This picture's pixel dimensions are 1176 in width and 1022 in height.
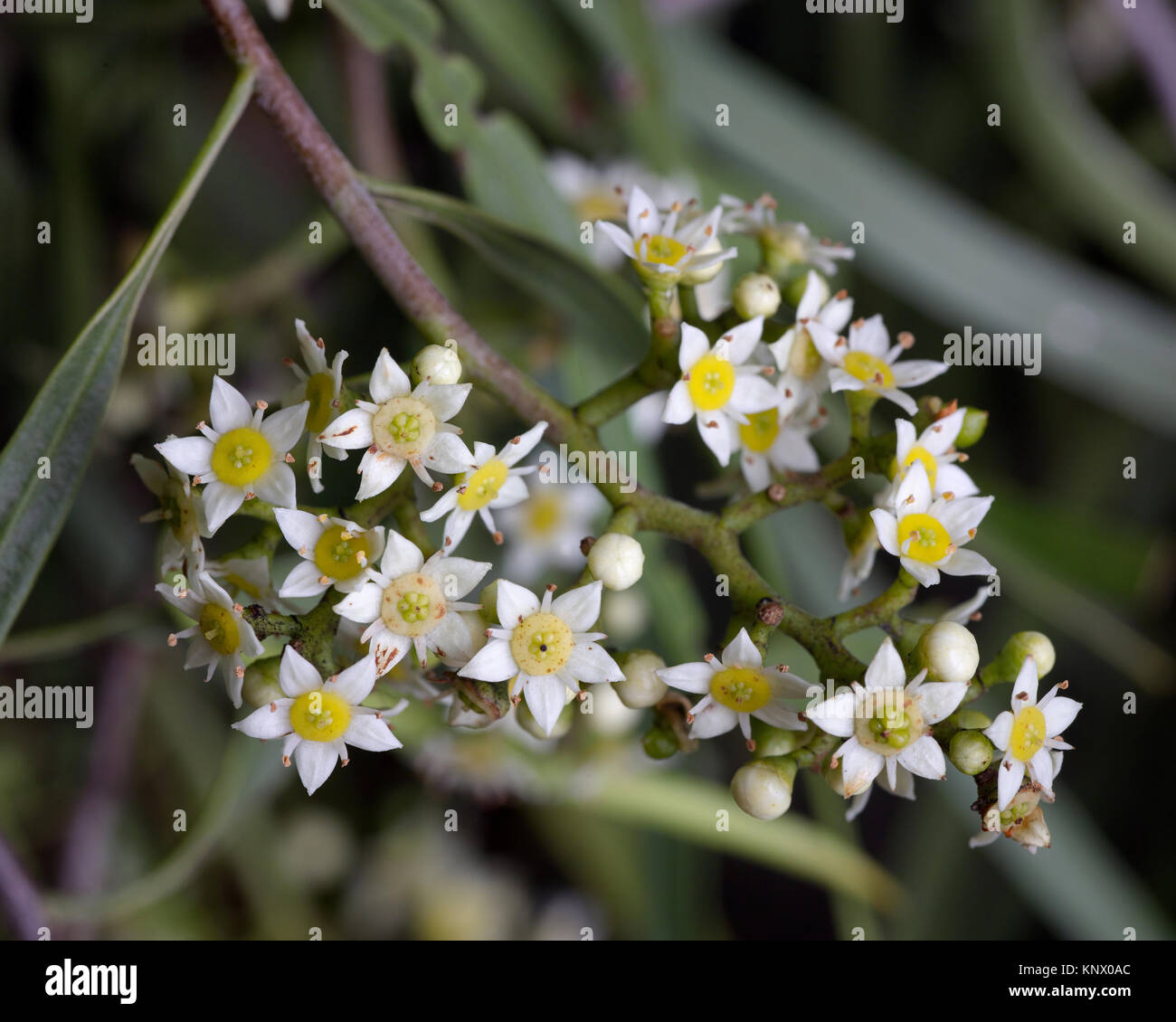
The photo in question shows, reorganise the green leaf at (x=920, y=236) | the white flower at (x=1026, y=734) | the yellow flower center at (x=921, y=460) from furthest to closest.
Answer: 1. the green leaf at (x=920, y=236)
2. the yellow flower center at (x=921, y=460)
3. the white flower at (x=1026, y=734)

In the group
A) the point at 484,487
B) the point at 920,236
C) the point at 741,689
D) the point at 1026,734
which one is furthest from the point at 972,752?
the point at 920,236

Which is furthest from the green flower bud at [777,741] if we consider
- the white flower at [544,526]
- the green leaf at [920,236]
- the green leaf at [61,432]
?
the green leaf at [920,236]

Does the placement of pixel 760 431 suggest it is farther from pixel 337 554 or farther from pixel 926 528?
pixel 337 554

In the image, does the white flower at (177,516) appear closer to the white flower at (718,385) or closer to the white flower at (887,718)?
the white flower at (718,385)

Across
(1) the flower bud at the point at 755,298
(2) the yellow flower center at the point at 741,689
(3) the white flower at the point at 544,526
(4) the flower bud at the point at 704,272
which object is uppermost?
(4) the flower bud at the point at 704,272

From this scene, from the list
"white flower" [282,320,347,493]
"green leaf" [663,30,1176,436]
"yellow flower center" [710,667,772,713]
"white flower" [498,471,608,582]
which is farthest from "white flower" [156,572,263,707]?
"green leaf" [663,30,1176,436]

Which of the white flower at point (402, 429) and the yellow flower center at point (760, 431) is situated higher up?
the white flower at point (402, 429)
